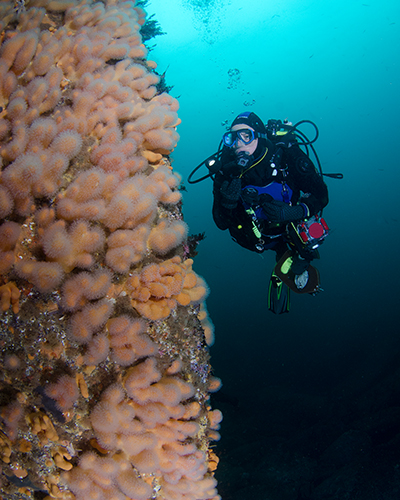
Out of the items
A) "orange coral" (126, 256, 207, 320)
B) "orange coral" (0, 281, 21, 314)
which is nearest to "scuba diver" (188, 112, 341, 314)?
"orange coral" (126, 256, 207, 320)

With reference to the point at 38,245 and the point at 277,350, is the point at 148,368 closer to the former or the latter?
the point at 38,245

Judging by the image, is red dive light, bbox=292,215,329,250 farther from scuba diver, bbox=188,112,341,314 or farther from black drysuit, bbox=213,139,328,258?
black drysuit, bbox=213,139,328,258

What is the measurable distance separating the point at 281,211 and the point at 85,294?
3692 millimetres

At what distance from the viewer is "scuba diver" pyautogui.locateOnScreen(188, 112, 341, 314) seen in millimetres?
4398

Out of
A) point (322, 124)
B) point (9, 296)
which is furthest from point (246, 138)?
point (322, 124)

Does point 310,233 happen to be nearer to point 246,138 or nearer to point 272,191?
point 272,191

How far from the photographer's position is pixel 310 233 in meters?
4.40

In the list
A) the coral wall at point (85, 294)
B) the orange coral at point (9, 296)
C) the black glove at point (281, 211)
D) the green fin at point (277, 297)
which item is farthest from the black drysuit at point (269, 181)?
the orange coral at point (9, 296)

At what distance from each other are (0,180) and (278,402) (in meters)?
15.4

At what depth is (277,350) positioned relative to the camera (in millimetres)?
24641

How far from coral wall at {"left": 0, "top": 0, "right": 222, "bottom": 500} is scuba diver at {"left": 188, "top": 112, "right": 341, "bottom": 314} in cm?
242

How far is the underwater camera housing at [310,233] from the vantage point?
439cm

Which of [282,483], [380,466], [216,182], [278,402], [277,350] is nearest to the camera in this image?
[216,182]

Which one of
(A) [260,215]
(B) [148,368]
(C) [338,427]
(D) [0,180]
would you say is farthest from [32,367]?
(C) [338,427]
